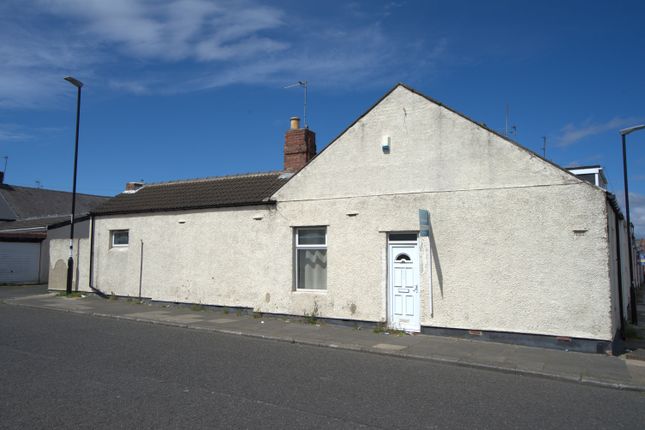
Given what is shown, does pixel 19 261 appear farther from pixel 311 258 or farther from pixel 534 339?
pixel 534 339

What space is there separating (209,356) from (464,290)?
5690 mm

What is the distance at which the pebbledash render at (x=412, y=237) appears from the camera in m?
10.2

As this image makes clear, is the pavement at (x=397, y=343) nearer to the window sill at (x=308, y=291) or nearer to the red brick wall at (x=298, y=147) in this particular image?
the window sill at (x=308, y=291)

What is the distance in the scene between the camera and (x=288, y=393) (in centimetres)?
672

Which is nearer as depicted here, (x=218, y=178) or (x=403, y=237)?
(x=403, y=237)

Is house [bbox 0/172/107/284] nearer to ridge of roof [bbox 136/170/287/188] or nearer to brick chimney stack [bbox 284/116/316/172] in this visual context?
ridge of roof [bbox 136/170/287/188]

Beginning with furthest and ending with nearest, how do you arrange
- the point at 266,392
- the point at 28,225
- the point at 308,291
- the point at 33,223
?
the point at 33,223 → the point at 28,225 → the point at 308,291 → the point at 266,392

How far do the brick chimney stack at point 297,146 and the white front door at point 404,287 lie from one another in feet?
17.3

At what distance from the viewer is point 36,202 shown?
38938 millimetres

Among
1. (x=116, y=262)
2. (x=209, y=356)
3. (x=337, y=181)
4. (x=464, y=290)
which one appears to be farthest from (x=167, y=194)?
(x=464, y=290)

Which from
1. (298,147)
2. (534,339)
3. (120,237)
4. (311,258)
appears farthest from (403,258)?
(120,237)

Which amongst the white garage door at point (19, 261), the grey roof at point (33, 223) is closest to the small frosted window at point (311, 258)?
the white garage door at point (19, 261)

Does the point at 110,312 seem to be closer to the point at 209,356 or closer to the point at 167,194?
the point at 167,194

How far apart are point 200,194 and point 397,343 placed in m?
9.21
